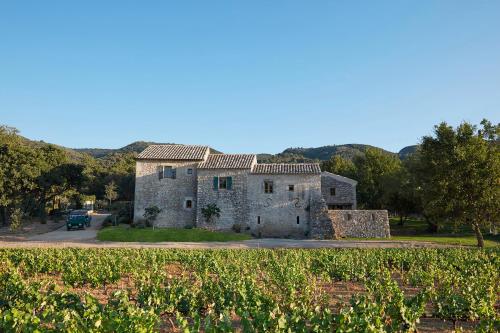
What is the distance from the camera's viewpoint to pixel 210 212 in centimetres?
3484

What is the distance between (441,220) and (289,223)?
12481 mm

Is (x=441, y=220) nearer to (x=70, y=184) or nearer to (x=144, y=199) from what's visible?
(x=144, y=199)

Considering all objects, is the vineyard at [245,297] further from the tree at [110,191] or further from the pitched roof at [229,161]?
the tree at [110,191]

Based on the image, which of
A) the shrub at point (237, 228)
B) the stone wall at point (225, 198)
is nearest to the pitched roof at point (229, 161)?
the stone wall at point (225, 198)

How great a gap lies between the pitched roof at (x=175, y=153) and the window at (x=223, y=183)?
109 inches

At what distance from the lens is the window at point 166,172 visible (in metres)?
36.6

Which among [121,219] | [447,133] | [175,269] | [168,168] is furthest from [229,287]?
[121,219]

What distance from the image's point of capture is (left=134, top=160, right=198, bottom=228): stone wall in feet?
118

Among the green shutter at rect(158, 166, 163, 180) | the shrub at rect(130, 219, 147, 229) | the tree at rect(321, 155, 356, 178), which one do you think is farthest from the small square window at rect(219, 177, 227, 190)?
the tree at rect(321, 155, 356, 178)

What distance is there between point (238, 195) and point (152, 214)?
829cm

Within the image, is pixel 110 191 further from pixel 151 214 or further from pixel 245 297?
pixel 245 297

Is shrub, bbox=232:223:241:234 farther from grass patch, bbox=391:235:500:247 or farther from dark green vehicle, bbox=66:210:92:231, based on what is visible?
dark green vehicle, bbox=66:210:92:231

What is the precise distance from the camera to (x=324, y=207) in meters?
33.4

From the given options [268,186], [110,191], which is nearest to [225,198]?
[268,186]
